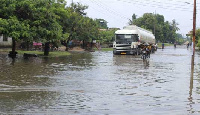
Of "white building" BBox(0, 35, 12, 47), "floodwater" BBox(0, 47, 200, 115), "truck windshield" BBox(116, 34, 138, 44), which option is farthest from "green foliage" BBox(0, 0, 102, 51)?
"white building" BBox(0, 35, 12, 47)

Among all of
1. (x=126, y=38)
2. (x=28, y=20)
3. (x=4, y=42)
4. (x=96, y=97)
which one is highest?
(x=28, y=20)

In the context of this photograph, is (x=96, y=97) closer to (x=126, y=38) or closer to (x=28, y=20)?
(x=28, y=20)

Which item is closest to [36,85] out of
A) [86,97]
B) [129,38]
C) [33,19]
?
[86,97]

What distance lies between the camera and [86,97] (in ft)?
38.3

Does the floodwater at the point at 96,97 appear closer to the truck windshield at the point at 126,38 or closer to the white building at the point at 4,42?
the truck windshield at the point at 126,38

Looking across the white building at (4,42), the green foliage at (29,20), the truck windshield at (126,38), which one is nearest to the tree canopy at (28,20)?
Result: the green foliage at (29,20)

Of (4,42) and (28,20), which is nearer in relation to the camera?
(28,20)

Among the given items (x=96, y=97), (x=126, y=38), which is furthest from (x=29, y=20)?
(x=96, y=97)

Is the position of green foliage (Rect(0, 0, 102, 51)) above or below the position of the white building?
above

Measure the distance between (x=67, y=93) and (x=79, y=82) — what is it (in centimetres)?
313

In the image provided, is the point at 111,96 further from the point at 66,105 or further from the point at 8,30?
the point at 8,30

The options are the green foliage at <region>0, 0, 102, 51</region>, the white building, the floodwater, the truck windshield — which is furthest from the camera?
the white building

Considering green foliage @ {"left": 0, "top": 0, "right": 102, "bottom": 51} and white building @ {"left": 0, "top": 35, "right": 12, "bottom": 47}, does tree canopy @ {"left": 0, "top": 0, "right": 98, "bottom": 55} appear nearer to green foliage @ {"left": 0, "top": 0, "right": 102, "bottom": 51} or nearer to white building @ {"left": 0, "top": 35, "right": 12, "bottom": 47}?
green foliage @ {"left": 0, "top": 0, "right": 102, "bottom": 51}

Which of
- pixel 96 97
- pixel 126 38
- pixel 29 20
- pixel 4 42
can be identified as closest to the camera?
pixel 96 97
